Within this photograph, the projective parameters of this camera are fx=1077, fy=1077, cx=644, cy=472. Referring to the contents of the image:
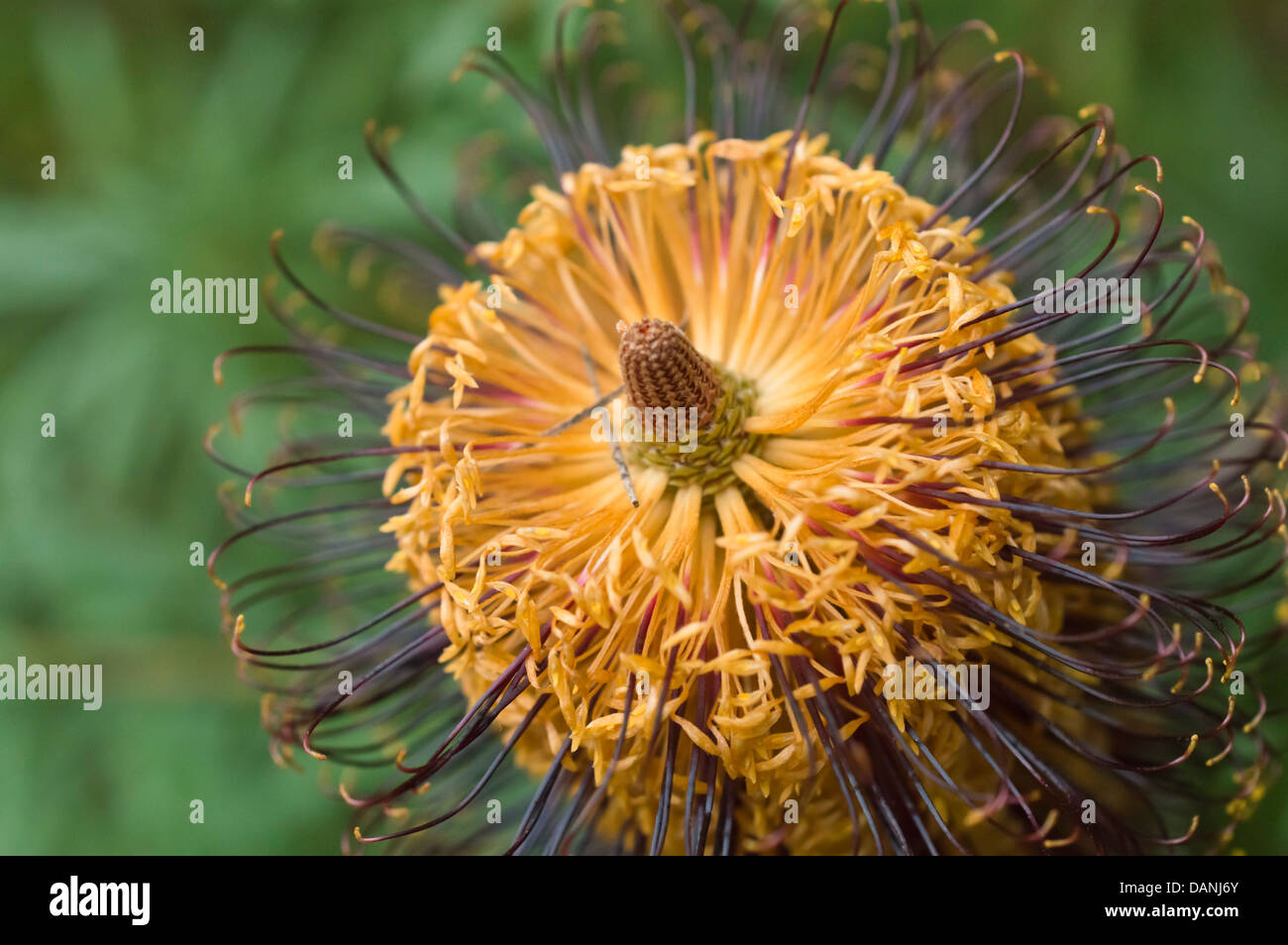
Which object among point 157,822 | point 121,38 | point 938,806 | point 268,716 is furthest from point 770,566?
point 121,38

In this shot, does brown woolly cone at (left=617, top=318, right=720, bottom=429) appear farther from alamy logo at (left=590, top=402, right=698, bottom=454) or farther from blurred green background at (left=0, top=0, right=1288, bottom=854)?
blurred green background at (left=0, top=0, right=1288, bottom=854)

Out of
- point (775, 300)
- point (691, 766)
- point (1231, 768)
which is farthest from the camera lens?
point (1231, 768)

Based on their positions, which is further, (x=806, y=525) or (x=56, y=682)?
(x=56, y=682)

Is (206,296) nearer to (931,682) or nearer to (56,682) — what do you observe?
(56,682)

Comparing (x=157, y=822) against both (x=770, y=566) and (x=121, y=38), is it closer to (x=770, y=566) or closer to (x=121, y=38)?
(x=770, y=566)
